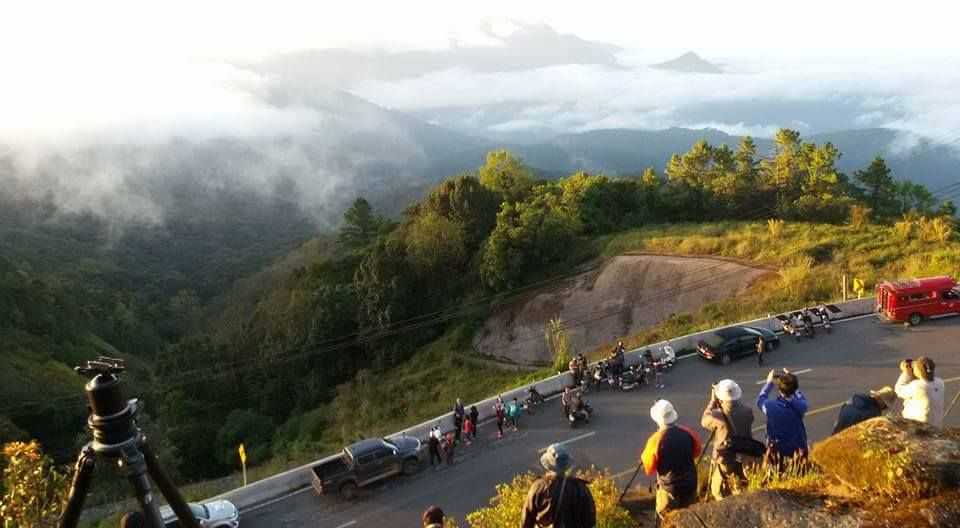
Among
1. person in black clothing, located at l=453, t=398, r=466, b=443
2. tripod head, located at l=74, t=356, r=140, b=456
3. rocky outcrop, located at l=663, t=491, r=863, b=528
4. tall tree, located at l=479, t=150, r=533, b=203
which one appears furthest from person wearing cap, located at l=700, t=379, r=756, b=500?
tall tree, located at l=479, t=150, r=533, b=203

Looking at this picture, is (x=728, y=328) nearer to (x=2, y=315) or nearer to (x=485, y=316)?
(x=485, y=316)

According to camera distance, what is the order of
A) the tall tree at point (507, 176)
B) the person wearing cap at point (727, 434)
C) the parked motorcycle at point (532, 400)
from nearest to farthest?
the person wearing cap at point (727, 434), the parked motorcycle at point (532, 400), the tall tree at point (507, 176)

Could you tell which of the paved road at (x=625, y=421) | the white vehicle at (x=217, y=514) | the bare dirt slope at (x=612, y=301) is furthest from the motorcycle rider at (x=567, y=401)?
the bare dirt slope at (x=612, y=301)

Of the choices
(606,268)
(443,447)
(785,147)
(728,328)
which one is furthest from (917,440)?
(785,147)

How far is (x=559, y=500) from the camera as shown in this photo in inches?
228

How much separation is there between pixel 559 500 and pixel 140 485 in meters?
3.69

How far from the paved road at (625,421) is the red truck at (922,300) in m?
0.37

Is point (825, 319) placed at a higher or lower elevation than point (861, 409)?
lower

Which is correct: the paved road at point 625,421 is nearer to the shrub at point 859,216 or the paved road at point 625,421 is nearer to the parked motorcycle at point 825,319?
the parked motorcycle at point 825,319

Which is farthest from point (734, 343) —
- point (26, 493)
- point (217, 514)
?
point (26, 493)

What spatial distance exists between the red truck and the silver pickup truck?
1641 centimetres

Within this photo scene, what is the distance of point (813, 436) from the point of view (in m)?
15.4

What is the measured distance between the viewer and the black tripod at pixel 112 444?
115 inches

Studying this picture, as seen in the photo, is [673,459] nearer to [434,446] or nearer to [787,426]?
[787,426]
